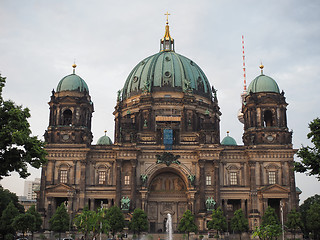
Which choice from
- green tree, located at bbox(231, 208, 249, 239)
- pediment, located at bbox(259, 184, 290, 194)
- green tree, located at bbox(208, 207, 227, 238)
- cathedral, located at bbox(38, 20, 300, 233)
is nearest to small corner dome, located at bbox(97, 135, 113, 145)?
cathedral, located at bbox(38, 20, 300, 233)

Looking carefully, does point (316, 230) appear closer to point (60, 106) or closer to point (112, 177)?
point (112, 177)

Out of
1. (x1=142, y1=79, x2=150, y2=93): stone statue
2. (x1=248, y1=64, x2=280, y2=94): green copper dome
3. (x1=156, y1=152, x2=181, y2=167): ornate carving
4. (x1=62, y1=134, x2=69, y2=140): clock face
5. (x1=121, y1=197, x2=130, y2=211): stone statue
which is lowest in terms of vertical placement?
(x1=121, y1=197, x2=130, y2=211): stone statue

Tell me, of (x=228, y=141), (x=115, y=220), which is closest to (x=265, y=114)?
(x=228, y=141)

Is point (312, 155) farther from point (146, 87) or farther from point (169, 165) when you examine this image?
point (146, 87)

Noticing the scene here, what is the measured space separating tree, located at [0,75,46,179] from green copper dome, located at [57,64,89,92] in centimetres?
4153

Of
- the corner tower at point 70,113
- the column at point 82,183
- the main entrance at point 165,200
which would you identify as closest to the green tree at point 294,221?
the main entrance at point 165,200

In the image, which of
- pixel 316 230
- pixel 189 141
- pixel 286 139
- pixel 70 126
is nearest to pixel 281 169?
pixel 286 139

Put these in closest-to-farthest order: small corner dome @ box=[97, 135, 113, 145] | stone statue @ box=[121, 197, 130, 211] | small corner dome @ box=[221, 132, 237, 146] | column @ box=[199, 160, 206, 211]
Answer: stone statue @ box=[121, 197, 130, 211]
column @ box=[199, 160, 206, 211]
small corner dome @ box=[221, 132, 237, 146]
small corner dome @ box=[97, 135, 113, 145]

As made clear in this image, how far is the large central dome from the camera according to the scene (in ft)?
271

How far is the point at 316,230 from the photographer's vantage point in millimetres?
66188

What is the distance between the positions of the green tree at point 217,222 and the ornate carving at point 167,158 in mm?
10974

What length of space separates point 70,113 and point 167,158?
1878cm

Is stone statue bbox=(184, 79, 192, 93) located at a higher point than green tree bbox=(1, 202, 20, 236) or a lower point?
higher

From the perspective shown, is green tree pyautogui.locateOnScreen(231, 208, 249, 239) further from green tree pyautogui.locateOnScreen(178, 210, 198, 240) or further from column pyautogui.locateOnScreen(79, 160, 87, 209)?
column pyautogui.locateOnScreen(79, 160, 87, 209)
